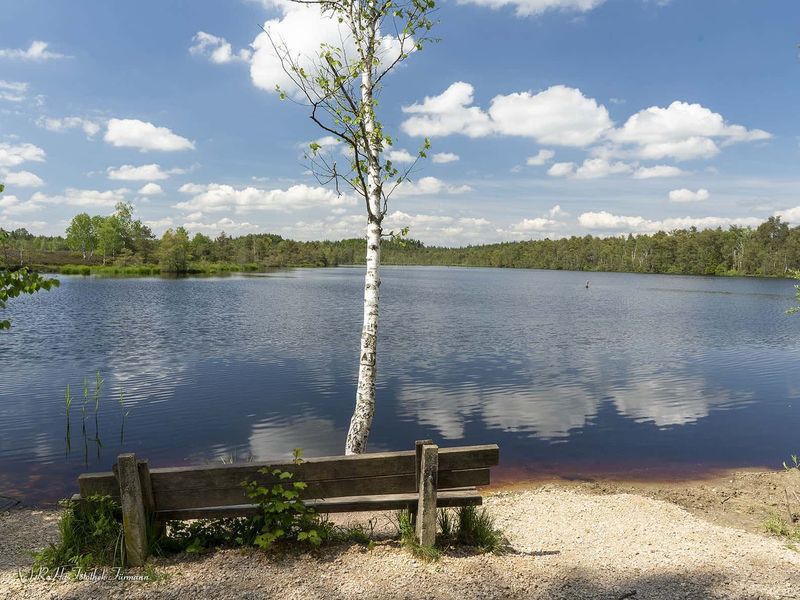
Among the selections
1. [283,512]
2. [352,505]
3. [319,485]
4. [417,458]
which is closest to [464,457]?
[417,458]

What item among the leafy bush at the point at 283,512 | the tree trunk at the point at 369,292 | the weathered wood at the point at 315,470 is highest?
the tree trunk at the point at 369,292

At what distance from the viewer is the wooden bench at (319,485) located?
601 cm

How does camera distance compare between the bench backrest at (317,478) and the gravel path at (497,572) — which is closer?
the gravel path at (497,572)

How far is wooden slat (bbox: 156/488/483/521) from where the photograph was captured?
619 cm

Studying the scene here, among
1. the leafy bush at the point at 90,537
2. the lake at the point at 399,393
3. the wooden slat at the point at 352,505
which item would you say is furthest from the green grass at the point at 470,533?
the lake at the point at 399,393

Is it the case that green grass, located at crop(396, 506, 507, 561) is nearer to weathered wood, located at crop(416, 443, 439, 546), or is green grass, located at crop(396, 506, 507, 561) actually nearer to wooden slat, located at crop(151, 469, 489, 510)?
weathered wood, located at crop(416, 443, 439, 546)

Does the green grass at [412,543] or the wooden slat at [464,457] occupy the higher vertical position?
the wooden slat at [464,457]

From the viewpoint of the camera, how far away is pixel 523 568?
640 cm

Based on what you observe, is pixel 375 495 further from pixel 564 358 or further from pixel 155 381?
pixel 564 358

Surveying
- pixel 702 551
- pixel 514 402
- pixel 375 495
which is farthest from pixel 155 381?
pixel 702 551

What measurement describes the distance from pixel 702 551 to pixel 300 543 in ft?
18.2

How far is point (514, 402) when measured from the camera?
66.3 feet

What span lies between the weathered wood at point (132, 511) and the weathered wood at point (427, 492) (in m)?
3.22

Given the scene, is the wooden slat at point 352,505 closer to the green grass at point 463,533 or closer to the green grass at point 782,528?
the green grass at point 463,533
